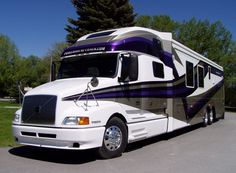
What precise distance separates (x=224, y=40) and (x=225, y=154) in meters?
39.8

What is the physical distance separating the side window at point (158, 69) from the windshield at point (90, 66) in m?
1.86

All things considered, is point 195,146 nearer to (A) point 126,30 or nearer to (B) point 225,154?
(B) point 225,154

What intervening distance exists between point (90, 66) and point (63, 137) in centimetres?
236

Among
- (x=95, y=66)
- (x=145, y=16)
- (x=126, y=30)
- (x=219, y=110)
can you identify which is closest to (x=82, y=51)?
(x=95, y=66)

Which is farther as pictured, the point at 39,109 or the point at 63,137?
the point at 39,109

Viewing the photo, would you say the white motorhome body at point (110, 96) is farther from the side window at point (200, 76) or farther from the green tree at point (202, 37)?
the green tree at point (202, 37)

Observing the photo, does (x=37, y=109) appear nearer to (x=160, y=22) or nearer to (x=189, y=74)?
(x=189, y=74)

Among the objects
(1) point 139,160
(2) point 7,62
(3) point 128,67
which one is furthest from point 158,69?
(2) point 7,62

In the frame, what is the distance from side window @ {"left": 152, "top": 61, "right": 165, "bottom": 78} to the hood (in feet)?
7.13

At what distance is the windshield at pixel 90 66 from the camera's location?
349 inches

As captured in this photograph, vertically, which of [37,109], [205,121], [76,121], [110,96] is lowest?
[205,121]

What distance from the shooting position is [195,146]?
10.4 m

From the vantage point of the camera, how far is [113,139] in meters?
8.41

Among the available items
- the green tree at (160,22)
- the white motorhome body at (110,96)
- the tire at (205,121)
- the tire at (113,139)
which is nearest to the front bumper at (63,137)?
the white motorhome body at (110,96)
